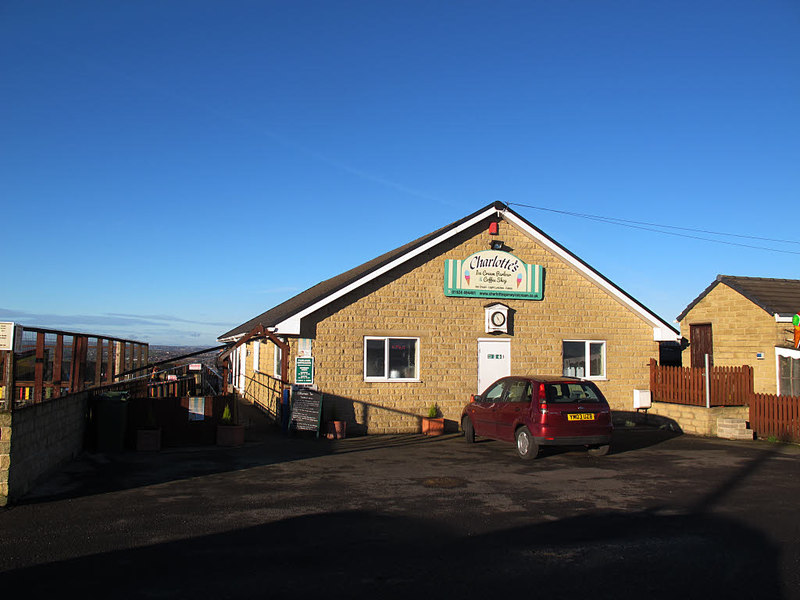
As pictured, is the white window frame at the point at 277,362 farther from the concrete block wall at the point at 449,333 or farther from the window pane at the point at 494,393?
the window pane at the point at 494,393

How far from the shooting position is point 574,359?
1975 cm

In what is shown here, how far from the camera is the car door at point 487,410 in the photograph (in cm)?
1464

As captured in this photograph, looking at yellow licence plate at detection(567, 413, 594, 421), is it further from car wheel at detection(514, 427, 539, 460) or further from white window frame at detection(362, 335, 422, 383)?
white window frame at detection(362, 335, 422, 383)

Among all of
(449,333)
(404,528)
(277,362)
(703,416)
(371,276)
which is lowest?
(404,528)

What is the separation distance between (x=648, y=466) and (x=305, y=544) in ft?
25.4

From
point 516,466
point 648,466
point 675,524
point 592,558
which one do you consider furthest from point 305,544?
point 648,466

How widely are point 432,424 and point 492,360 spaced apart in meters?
2.60

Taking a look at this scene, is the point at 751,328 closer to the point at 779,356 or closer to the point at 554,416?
the point at 779,356

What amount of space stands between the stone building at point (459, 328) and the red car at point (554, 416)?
13.6ft

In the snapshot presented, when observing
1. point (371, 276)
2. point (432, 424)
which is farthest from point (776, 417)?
point (371, 276)

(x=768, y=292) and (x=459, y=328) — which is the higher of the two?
(x=768, y=292)

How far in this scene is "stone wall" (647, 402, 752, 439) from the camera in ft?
57.0

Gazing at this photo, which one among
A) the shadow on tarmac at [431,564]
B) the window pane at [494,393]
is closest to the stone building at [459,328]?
the window pane at [494,393]

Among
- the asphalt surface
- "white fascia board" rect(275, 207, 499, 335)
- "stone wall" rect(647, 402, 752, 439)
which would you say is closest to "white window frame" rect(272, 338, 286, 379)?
"white fascia board" rect(275, 207, 499, 335)
